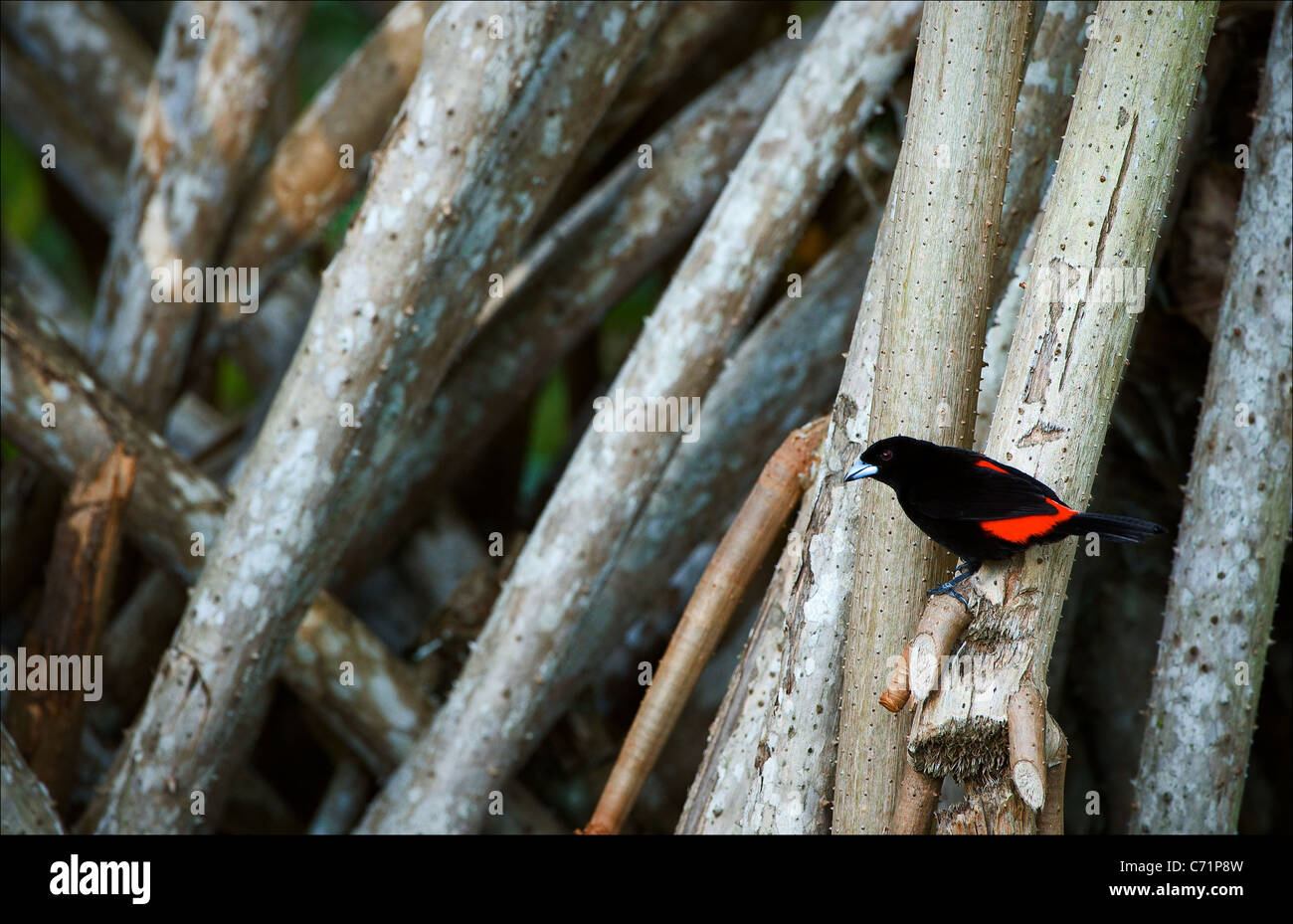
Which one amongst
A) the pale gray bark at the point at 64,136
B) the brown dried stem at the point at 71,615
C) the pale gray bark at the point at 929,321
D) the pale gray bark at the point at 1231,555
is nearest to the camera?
the pale gray bark at the point at 929,321

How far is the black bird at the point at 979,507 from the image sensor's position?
1.95m

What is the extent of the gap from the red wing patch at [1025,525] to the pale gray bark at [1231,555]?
1424mm

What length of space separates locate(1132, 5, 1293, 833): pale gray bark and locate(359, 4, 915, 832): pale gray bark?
48.9 inches

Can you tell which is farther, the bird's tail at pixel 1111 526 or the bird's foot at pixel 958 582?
the bird's foot at pixel 958 582

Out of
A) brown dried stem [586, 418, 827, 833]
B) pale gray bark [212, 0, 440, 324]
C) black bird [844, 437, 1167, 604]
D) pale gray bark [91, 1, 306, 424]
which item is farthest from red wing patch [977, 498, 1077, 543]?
pale gray bark [91, 1, 306, 424]

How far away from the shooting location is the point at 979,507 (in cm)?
197

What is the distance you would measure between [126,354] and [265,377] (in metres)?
1.28

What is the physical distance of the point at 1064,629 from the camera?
14.7 feet

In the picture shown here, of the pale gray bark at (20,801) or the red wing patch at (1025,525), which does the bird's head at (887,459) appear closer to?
the red wing patch at (1025,525)

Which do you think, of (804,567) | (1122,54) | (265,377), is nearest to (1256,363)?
(1122,54)

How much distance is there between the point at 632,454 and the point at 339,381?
887mm

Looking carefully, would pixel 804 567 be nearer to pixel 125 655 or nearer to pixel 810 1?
pixel 125 655

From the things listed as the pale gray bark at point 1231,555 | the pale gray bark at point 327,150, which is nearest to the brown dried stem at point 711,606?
the pale gray bark at point 1231,555

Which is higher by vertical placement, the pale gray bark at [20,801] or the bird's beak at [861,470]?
the bird's beak at [861,470]
